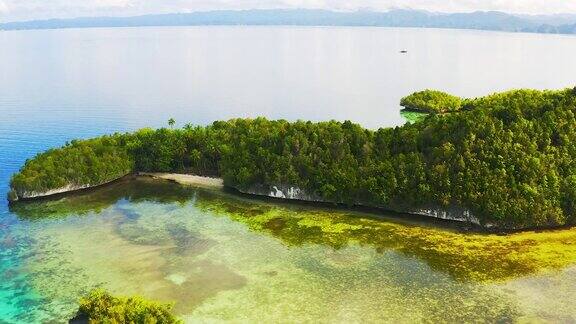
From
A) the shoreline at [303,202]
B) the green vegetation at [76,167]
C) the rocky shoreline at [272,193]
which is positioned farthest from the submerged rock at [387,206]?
the green vegetation at [76,167]

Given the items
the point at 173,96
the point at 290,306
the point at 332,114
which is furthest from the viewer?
the point at 173,96

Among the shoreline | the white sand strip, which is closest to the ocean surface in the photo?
the shoreline

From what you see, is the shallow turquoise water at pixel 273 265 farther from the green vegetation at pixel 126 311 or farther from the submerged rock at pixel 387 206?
the green vegetation at pixel 126 311

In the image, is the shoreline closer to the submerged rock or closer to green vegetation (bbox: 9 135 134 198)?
the submerged rock

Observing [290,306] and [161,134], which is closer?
[290,306]

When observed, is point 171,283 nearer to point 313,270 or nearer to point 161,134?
point 313,270

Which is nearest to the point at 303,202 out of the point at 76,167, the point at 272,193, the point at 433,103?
the point at 272,193

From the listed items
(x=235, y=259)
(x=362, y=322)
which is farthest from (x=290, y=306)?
(x=235, y=259)
